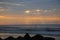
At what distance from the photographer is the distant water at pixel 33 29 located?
1.26 metres

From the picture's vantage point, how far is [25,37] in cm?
119

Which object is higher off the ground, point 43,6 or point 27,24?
point 43,6

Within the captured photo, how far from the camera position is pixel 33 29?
1.29m

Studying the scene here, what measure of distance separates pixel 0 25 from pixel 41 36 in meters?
0.34

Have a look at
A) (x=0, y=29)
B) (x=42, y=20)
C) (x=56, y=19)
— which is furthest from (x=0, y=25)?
(x=56, y=19)

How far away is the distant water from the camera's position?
49.8 inches

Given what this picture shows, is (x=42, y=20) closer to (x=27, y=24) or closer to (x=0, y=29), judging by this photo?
(x=27, y=24)

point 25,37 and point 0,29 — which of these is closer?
point 25,37

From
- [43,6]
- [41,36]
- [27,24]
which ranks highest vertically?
[43,6]

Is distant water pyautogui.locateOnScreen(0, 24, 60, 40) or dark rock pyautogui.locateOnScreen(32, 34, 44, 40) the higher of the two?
distant water pyautogui.locateOnScreen(0, 24, 60, 40)

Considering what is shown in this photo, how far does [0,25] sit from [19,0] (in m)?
0.25

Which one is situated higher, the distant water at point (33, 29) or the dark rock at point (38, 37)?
the distant water at point (33, 29)

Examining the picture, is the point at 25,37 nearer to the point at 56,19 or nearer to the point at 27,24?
the point at 27,24

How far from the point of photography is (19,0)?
131cm
